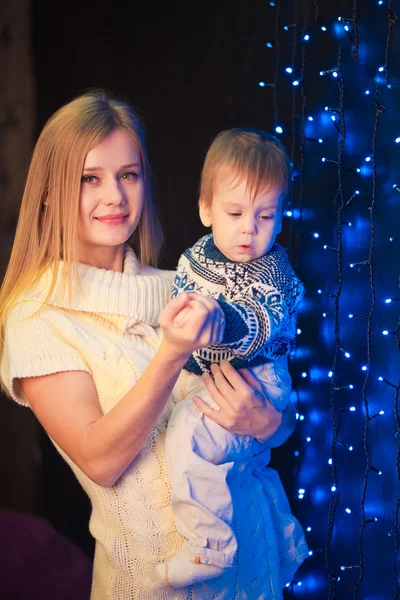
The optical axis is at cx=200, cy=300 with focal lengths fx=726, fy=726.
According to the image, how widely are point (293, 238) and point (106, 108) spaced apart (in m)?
0.85

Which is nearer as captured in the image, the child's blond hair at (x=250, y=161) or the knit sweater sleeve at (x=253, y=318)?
the knit sweater sleeve at (x=253, y=318)

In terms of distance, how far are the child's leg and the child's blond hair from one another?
1.88ft

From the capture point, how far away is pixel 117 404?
1.55 metres

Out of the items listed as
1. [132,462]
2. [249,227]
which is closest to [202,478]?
[132,462]

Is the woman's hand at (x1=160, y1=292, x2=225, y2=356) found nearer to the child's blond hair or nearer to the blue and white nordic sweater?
the blue and white nordic sweater

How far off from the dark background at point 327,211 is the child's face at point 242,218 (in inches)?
18.6

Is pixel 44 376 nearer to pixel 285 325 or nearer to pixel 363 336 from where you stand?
pixel 285 325

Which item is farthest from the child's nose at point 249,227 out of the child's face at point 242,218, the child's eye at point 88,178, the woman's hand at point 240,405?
the child's eye at point 88,178

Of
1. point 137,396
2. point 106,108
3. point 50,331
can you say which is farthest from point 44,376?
point 106,108

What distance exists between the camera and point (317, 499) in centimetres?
246

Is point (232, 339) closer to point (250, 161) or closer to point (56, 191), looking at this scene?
point (250, 161)

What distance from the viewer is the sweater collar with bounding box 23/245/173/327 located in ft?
5.91

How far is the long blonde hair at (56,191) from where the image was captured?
6.00 feet

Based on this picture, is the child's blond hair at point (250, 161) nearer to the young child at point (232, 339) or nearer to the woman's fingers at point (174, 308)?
the young child at point (232, 339)
